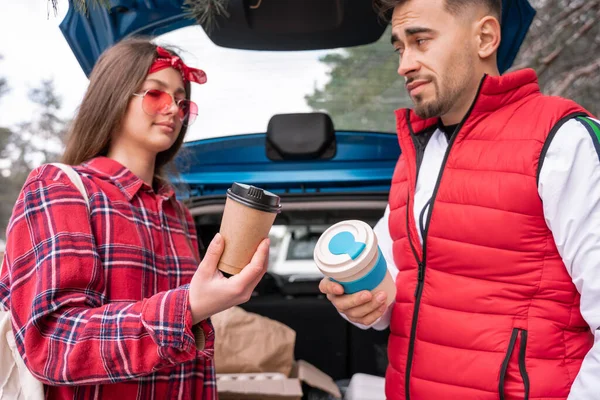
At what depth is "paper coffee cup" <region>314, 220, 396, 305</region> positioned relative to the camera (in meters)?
1.25

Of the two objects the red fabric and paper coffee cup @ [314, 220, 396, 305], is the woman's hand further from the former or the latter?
the red fabric

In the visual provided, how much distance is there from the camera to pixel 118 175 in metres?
1.44

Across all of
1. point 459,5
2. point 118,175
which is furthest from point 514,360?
point 118,175

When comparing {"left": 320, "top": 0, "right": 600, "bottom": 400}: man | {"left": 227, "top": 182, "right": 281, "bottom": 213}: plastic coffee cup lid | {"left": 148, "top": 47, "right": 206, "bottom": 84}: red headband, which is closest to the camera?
{"left": 227, "top": 182, "right": 281, "bottom": 213}: plastic coffee cup lid

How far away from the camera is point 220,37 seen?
2199 mm

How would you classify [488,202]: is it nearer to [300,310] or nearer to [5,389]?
[5,389]

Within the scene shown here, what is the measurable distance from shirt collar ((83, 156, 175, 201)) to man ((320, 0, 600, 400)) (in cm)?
53

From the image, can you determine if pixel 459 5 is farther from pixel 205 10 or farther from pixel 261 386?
pixel 261 386

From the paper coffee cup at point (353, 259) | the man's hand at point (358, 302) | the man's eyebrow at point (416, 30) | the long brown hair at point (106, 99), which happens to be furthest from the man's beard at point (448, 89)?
the long brown hair at point (106, 99)

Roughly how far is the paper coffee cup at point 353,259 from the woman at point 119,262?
0.25m

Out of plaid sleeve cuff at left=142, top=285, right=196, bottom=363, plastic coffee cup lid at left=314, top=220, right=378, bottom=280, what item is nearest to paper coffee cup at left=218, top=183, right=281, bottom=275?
plaid sleeve cuff at left=142, top=285, right=196, bottom=363

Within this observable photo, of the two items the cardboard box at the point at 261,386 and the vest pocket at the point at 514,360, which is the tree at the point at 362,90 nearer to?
the cardboard box at the point at 261,386

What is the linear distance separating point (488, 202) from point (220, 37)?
4.27ft

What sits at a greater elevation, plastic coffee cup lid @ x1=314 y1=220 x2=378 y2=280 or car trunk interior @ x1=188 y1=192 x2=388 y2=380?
plastic coffee cup lid @ x1=314 y1=220 x2=378 y2=280
